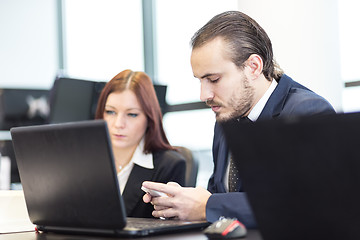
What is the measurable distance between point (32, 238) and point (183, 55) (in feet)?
11.9

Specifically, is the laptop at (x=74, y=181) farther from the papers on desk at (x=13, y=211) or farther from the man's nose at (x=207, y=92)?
the man's nose at (x=207, y=92)

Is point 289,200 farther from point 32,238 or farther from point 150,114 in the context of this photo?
point 150,114

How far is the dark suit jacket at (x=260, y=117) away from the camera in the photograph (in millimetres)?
1438

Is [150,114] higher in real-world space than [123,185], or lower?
higher

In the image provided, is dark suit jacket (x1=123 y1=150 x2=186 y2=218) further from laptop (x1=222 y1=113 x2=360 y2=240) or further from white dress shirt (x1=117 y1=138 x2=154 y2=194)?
laptop (x1=222 y1=113 x2=360 y2=240)

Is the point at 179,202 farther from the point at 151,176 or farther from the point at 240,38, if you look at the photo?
the point at 151,176

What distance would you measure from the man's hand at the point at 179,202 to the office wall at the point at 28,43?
483 centimetres

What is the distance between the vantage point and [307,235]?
772mm

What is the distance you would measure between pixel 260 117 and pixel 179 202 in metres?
0.51

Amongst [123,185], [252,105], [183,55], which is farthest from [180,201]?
[183,55]

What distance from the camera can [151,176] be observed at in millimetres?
2547

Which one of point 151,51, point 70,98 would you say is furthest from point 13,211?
point 151,51

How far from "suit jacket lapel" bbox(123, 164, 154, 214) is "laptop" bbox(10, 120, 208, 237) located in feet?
3.14

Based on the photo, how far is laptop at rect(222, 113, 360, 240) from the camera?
0.70 meters
